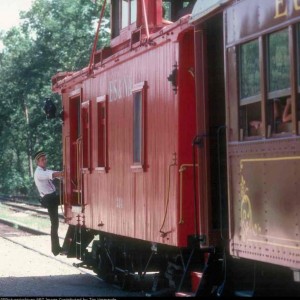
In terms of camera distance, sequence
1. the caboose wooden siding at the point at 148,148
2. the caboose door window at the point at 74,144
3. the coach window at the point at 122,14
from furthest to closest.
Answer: the caboose door window at the point at 74,144 → the coach window at the point at 122,14 → the caboose wooden siding at the point at 148,148

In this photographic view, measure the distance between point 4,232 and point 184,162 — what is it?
18823mm

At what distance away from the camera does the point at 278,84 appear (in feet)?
24.2

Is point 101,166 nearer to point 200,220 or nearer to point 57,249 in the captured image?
point 57,249

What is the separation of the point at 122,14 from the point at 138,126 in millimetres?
2564

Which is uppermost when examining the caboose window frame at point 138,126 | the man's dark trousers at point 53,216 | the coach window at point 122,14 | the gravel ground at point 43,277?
the coach window at point 122,14

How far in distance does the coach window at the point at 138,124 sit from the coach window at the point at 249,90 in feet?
10.3

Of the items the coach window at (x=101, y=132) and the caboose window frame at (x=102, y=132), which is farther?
the coach window at (x=101, y=132)

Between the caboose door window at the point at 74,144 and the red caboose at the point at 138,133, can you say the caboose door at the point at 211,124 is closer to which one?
the red caboose at the point at 138,133

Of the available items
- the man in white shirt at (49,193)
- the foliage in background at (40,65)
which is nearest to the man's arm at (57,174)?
the man in white shirt at (49,193)

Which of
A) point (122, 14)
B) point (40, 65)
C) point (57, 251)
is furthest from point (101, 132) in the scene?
point (40, 65)

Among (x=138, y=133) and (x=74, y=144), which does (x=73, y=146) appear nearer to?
(x=74, y=144)

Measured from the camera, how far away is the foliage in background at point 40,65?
5709cm

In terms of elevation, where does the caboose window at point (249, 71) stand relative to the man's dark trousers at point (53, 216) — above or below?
above

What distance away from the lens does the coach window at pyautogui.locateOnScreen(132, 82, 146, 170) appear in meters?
11.1
